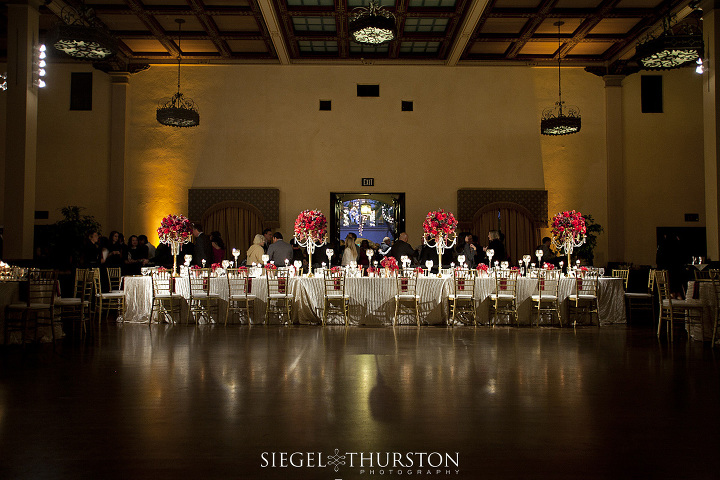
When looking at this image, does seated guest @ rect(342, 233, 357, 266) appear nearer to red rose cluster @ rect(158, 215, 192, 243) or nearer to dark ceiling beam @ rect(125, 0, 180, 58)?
red rose cluster @ rect(158, 215, 192, 243)

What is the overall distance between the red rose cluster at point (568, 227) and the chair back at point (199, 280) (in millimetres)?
6118

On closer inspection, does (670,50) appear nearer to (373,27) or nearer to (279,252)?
(373,27)

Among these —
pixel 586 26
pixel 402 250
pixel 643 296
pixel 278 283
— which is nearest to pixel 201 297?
pixel 278 283

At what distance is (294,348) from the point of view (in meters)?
6.78

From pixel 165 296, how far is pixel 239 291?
124cm

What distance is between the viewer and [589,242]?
45.2 feet

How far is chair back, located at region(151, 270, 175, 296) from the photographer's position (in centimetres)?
955

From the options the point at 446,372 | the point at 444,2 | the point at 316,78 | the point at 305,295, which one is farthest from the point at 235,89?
the point at 446,372

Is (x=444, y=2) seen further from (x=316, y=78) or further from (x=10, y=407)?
(x=10, y=407)

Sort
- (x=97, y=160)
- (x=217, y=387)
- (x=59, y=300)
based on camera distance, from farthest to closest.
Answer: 1. (x=97, y=160)
2. (x=59, y=300)
3. (x=217, y=387)

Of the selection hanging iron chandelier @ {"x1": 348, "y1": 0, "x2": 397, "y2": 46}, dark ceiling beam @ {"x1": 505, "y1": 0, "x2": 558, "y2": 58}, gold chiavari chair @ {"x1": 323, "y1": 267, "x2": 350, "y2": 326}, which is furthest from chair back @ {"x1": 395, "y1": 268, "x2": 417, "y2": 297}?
dark ceiling beam @ {"x1": 505, "y1": 0, "x2": 558, "y2": 58}

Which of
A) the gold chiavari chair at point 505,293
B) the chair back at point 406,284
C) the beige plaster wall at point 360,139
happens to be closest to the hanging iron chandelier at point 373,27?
the chair back at point 406,284

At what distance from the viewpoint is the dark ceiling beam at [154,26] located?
1152 centimetres

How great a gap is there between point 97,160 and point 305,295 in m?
7.87
